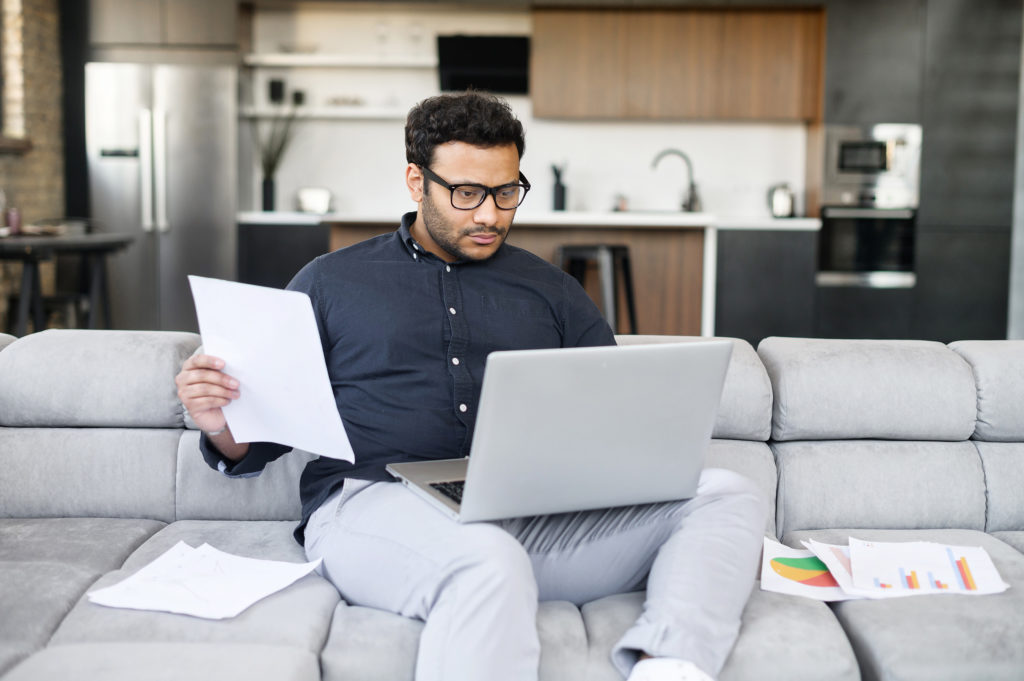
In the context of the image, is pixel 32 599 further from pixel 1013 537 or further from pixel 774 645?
pixel 1013 537

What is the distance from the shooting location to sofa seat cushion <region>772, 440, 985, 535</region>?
6.95 ft

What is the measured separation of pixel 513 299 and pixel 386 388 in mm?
316

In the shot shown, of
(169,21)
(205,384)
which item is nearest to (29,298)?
(169,21)

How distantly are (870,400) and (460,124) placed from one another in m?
1.08

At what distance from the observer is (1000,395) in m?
2.16

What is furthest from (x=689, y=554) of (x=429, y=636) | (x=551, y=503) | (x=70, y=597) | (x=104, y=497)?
(x=104, y=497)

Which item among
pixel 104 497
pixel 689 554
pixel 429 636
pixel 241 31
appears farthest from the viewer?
pixel 241 31

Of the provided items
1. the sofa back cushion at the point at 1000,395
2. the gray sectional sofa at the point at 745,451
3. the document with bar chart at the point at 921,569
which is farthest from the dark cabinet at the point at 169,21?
the document with bar chart at the point at 921,569

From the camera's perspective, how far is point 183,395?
162 centimetres

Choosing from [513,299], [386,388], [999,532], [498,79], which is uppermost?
[498,79]

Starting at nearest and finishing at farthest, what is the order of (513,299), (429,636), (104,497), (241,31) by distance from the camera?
(429,636) → (513,299) → (104,497) → (241,31)

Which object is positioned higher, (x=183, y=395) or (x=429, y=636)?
(x=183, y=395)

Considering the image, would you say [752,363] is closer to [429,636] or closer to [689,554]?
[689,554]

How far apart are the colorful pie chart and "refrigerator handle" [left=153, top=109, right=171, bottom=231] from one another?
17.4ft
